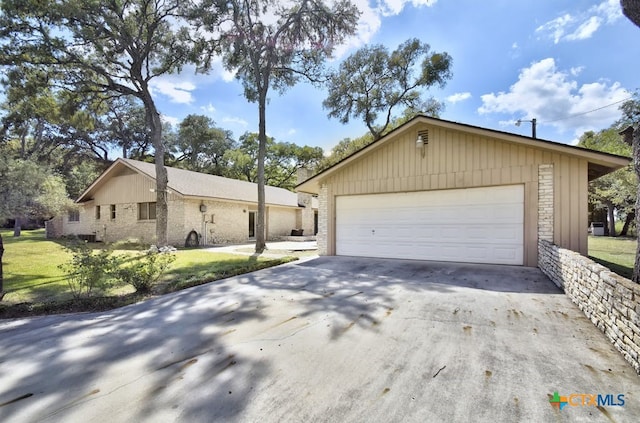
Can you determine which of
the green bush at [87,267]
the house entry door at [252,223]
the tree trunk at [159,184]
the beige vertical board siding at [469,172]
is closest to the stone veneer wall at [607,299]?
the beige vertical board siding at [469,172]

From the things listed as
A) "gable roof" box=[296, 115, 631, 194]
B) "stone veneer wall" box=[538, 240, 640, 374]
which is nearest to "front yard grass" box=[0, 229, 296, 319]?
"gable roof" box=[296, 115, 631, 194]

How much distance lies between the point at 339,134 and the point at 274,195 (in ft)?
23.3

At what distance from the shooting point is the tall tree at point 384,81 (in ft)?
55.3

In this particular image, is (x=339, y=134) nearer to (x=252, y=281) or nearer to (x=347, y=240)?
(x=347, y=240)

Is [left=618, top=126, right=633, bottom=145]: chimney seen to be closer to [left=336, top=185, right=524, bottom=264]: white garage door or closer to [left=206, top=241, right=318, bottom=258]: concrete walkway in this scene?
[left=336, top=185, right=524, bottom=264]: white garage door

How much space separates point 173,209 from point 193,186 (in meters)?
1.65

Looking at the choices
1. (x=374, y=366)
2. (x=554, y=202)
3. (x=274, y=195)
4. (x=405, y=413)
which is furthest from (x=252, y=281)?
(x=274, y=195)

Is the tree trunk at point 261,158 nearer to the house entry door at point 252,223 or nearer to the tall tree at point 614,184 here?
the house entry door at point 252,223

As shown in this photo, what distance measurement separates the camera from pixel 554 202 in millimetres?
6785

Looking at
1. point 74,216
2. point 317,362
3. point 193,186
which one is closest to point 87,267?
point 317,362

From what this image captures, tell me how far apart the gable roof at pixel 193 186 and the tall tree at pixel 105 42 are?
2422mm

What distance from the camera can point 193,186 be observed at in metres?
15.4

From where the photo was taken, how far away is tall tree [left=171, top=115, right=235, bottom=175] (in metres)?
30.7

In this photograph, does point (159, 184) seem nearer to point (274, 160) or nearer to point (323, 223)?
point (323, 223)
